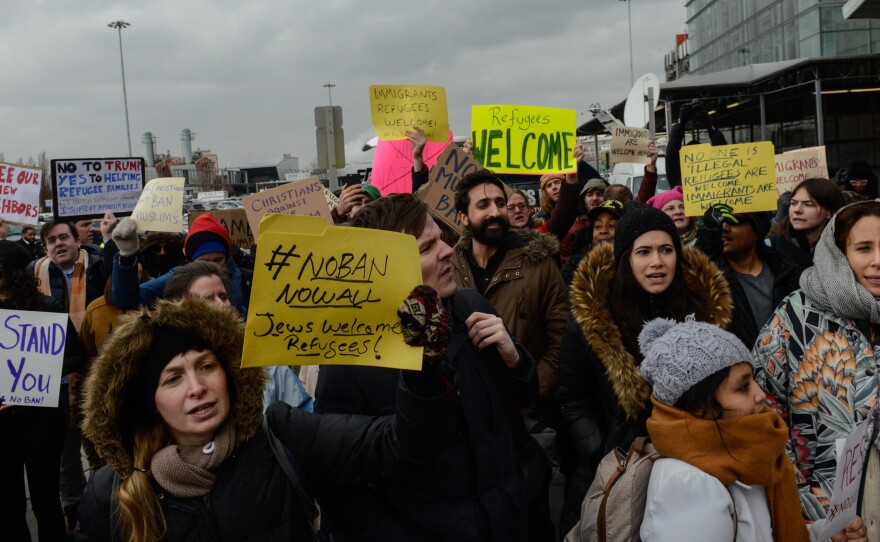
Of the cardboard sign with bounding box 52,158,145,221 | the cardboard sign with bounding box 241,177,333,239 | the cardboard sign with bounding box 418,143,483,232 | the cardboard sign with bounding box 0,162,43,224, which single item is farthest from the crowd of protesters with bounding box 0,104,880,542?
the cardboard sign with bounding box 0,162,43,224

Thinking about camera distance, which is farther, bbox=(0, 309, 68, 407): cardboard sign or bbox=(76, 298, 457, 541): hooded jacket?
bbox=(0, 309, 68, 407): cardboard sign

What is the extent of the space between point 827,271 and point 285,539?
81.1 inches

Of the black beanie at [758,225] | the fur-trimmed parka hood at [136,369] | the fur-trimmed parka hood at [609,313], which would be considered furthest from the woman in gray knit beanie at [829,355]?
the fur-trimmed parka hood at [136,369]

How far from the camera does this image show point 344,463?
203cm

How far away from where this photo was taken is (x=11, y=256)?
3.89 metres

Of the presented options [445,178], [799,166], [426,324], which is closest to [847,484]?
[426,324]

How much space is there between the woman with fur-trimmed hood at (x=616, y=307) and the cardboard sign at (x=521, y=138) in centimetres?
304

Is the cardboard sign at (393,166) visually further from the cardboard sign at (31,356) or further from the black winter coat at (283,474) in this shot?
the black winter coat at (283,474)

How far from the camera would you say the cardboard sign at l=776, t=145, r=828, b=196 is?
702 cm

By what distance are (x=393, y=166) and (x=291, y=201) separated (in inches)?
45.6

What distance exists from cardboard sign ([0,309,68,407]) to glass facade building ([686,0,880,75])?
25569 mm

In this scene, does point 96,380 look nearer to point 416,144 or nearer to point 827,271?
point 827,271

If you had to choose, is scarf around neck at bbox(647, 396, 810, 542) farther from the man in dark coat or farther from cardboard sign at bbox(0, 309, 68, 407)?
cardboard sign at bbox(0, 309, 68, 407)

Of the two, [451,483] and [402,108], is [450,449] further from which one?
[402,108]
